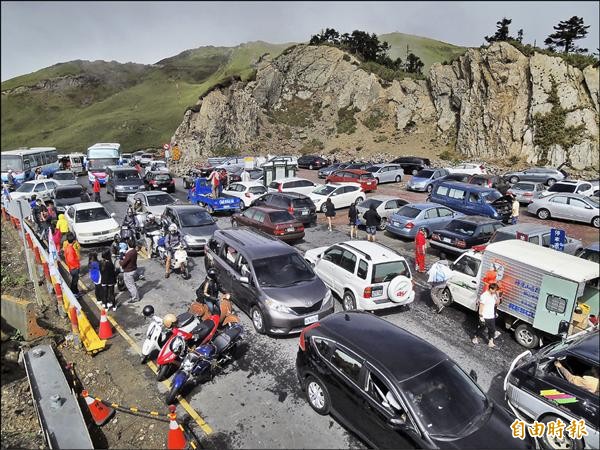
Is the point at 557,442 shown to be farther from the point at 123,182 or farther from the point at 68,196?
the point at 123,182

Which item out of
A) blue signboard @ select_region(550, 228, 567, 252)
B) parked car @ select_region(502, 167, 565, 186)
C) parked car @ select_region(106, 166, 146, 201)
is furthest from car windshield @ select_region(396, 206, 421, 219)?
parked car @ select_region(106, 166, 146, 201)

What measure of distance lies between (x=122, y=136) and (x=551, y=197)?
75913mm

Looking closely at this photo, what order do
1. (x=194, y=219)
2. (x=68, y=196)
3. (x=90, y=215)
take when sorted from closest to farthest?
1. (x=194, y=219)
2. (x=90, y=215)
3. (x=68, y=196)

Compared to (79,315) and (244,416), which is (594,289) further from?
(79,315)

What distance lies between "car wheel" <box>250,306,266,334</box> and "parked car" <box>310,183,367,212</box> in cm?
1337

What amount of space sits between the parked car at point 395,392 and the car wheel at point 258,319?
239cm

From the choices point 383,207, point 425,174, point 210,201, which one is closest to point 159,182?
point 210,201

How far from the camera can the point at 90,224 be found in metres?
16.4

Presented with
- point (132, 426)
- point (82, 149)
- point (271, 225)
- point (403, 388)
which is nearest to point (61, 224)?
point (271, 225)

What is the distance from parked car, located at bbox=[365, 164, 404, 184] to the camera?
31609 mm

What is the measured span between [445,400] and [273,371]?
3519 mm

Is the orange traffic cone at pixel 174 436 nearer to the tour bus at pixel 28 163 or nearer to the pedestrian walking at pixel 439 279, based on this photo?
the pedestrian walking at pixel 439 279

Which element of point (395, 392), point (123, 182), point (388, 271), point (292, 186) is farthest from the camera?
point (123, 182)

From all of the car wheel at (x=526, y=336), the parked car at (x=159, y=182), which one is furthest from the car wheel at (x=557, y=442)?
the parked car at (x=159, y=182)
